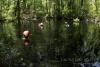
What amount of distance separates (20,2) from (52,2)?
433 inches

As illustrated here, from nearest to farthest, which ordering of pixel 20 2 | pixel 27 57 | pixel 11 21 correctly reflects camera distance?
pixel 27 57 → pixel 11 21 → pixel 20 2

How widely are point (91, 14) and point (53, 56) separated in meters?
57.0

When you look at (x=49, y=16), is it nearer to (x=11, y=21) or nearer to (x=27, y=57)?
(x=11, y=21)

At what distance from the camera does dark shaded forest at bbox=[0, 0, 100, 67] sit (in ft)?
67.6

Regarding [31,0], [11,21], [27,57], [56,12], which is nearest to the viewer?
[27,57]

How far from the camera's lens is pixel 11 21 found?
228ft

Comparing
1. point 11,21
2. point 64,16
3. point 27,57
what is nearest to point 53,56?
point 27,57

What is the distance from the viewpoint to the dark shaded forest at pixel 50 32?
67.6ft

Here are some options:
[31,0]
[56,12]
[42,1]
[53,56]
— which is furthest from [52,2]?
[53,56]

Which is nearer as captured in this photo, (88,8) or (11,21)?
(11,21)

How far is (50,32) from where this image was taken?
41906mm

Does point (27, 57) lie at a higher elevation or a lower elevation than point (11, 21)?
higher

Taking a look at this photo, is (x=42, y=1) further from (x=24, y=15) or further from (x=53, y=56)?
(x=53, y=56)

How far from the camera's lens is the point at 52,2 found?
7344 cm
